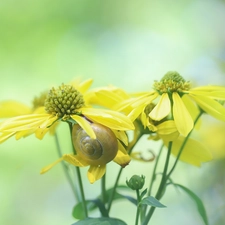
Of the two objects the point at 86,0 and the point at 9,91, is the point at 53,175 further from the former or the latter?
the point at 86,0

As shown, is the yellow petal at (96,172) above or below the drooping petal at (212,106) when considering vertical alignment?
below

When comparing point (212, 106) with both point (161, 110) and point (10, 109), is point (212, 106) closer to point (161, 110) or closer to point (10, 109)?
point (161, 110)

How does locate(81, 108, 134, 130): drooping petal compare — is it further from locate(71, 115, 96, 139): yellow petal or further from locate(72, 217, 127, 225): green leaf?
locate(72, 217, 127, 225): green leaf

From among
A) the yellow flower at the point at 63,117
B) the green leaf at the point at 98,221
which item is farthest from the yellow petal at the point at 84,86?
the green leaf at the point at 98,221

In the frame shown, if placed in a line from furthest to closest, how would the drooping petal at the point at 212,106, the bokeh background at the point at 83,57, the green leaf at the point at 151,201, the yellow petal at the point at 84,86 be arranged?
the bokeh background at the point at 83,57
the yellow petal at the point at 84,86
the drooping petal at the point at 212,106
the green leaf at the point at 151,201

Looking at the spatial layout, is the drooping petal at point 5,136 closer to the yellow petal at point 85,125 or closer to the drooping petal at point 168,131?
the yellow petal at point 85,125
